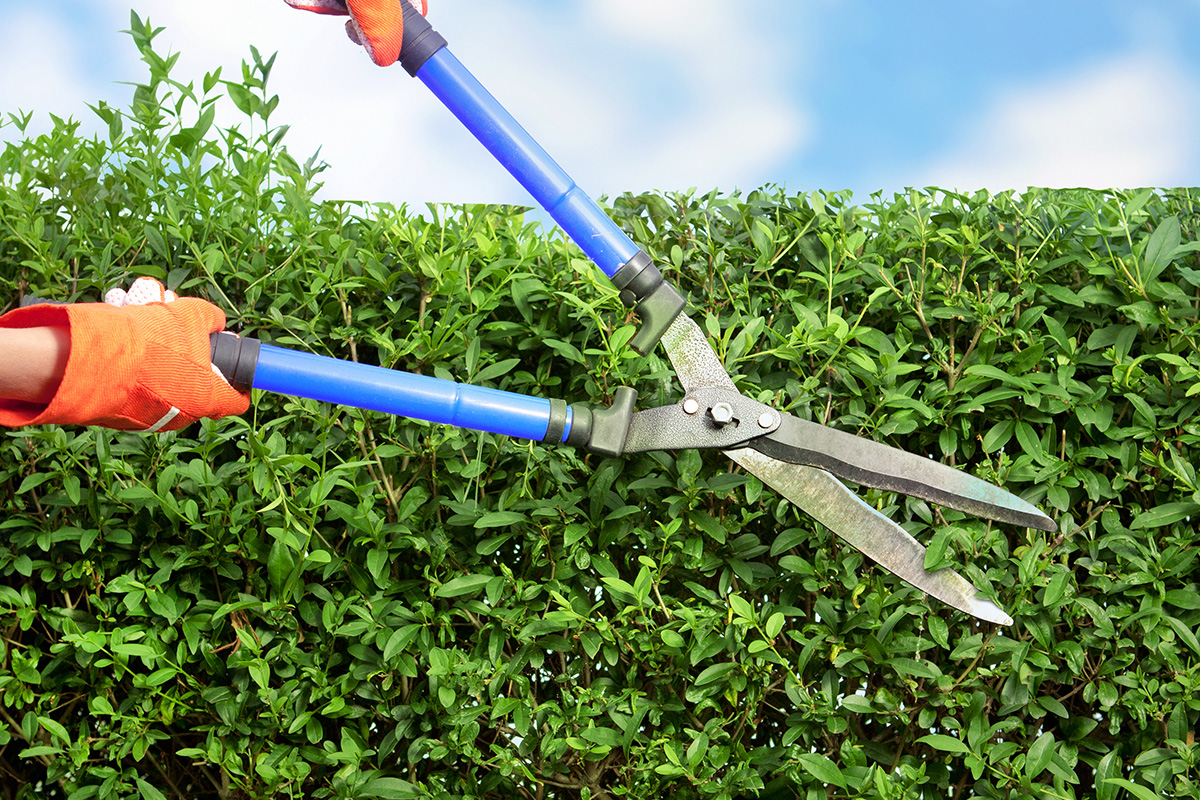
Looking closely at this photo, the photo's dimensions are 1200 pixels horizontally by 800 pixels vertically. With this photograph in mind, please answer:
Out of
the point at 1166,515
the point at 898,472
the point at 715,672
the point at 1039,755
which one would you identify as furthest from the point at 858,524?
the point at 1166,515

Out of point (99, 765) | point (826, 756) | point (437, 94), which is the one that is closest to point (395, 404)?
point (437, 94)

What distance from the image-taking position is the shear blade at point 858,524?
203 cm

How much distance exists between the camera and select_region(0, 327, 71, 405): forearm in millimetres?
1474

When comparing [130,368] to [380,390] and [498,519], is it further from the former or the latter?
[498,519]

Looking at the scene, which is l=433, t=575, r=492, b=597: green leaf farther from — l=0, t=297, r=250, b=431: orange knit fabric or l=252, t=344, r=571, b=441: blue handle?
l=0, t=297, r=250, b=431: orange knit fabric

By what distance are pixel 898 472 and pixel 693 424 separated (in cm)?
43

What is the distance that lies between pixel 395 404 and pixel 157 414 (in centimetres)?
42

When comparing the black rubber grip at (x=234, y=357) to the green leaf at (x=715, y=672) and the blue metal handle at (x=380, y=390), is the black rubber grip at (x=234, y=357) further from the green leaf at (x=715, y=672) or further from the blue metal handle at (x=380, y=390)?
the green leaf at (x=715, y=672)

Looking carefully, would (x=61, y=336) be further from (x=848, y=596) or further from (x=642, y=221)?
(x=848, y=596)

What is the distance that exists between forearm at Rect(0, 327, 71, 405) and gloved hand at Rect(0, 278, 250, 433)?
0.07 ft

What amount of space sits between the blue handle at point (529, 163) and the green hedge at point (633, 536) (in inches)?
11.0

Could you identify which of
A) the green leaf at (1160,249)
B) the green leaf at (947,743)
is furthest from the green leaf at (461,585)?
the green leaf at (1160,249)

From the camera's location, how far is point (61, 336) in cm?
150

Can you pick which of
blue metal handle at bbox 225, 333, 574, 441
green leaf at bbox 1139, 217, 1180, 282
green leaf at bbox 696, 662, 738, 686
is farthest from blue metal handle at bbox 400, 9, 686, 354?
green leaf at bbox 1139, 217, 1180, 282
